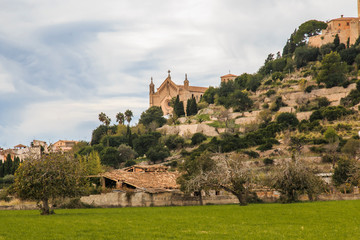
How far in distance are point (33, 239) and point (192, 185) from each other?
76.4 ft

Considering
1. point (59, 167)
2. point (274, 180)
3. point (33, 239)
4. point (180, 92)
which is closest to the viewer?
point (33, 239)

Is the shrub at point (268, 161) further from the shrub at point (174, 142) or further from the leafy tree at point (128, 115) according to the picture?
the leafy tree at point (128, 115)

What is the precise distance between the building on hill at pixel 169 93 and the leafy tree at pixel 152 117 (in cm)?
996

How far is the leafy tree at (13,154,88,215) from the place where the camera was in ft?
80.6

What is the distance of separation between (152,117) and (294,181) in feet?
261

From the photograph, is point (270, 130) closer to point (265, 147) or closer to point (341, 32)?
point (265, 147)

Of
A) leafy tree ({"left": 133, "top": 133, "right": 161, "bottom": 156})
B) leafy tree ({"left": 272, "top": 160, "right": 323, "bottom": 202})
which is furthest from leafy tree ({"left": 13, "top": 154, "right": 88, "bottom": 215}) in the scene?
leafy tree ({"left": 133, "top": 133, "right": 161, "bottom": 156})

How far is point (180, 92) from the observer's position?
12581 cm

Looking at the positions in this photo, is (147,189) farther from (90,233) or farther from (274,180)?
(90,233)

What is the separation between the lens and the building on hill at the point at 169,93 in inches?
4958

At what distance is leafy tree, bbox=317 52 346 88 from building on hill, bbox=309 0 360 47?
55.6 ft

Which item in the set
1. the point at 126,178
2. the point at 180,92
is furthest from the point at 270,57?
the point at 126,178

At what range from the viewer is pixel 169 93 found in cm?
12962

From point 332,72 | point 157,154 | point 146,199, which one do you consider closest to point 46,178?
point 146,199
